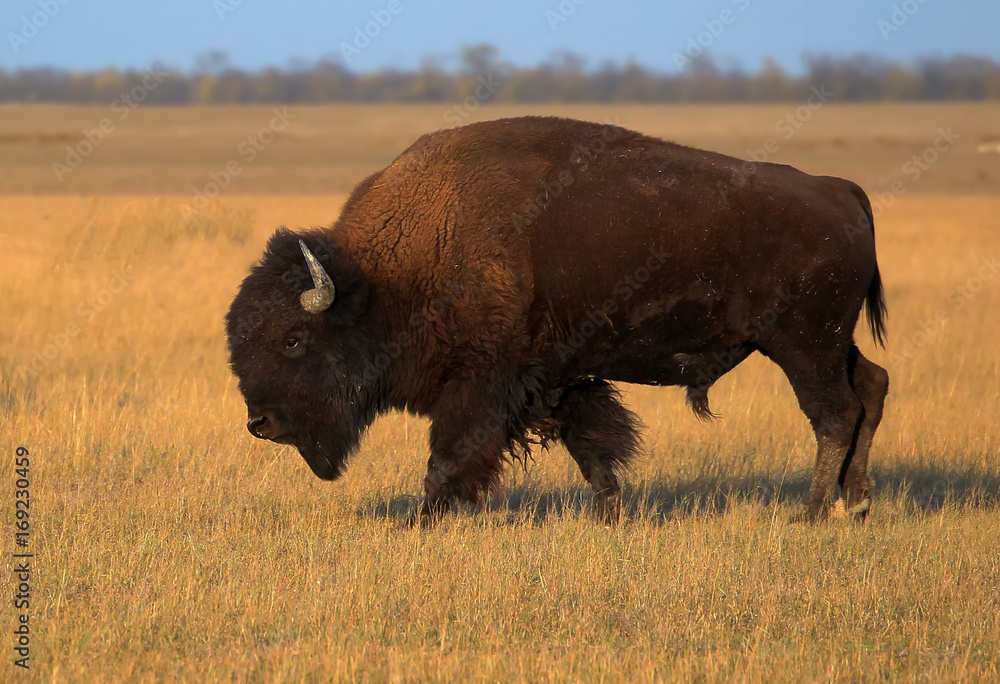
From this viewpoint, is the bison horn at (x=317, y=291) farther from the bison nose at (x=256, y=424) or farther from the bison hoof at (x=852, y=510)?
the bison hoof at (x=852, y=510)

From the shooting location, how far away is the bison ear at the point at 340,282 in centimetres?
608

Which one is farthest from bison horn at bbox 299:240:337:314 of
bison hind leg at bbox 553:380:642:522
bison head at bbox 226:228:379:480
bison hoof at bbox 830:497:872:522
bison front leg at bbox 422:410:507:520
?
bison hoof at bbox 830:497:872:522

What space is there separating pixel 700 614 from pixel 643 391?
6.19 m

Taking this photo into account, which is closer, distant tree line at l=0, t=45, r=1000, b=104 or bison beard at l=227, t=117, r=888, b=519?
bison beard at l=227, t=117, r=888, b=519

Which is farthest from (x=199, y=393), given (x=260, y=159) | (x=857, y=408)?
(x=260, y=159)

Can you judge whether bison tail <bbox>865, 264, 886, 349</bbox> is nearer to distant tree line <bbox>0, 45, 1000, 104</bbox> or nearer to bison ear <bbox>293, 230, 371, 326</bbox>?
bison ear <bbox>293, 230, 371, 326</bbox>

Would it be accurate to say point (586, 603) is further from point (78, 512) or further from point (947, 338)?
point (947, 338)

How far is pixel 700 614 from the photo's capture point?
4.85m

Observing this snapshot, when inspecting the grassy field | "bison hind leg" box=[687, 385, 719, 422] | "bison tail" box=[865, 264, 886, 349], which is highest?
"bison tail" box=[865, 264, 886, 349]

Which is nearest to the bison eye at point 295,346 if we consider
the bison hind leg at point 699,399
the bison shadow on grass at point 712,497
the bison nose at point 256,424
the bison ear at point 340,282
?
the bison ear at point 340,282

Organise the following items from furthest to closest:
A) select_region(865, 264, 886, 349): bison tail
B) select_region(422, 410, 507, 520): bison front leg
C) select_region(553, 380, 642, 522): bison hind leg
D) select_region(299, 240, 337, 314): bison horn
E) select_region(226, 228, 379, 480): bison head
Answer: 1. select_region(865, 264, 886, 349): bison tail
2. select_region(553, 380, 642, 522): bison hind leg
3. select_region(422, 410, 507, 520): bison front leg
4. select_region(226, 228, 379, 480): bison head
5. select_region(299, 240, 337, 314): bison horn

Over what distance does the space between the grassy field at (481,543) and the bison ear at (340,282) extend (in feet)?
3.73

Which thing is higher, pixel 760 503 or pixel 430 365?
pixel 430 365

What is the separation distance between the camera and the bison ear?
6.08m
